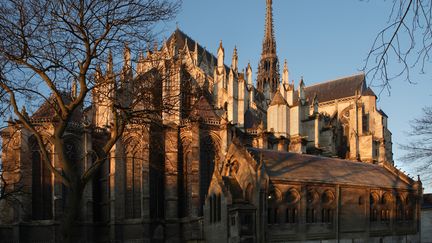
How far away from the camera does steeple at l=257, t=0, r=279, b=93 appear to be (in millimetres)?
80312

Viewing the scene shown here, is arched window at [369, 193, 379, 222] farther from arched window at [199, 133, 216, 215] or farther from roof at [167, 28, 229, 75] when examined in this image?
roof at [167, 28, 229, 75]

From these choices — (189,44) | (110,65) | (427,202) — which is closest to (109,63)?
(110,65)

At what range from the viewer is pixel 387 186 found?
1387 inches

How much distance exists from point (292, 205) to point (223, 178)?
4354mm

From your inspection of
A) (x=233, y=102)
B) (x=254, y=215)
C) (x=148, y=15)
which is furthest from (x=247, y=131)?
(x=148, y=15)

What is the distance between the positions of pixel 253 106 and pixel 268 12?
33.6 meters

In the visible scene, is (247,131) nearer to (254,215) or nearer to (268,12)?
(254,215)

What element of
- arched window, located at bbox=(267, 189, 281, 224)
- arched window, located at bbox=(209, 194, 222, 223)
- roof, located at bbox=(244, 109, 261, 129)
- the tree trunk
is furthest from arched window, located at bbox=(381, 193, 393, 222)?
the tree trunk

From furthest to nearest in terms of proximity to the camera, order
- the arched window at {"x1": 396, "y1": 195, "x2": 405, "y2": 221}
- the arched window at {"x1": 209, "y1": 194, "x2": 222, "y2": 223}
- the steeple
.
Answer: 1. the steeple
2. the arched window at {"x1": 396, "y1": 195, "x2": 405, "y2": 221}
3. the arched window at {"x1": 209, "y1": 194, "x2": 222, "y2": 223}

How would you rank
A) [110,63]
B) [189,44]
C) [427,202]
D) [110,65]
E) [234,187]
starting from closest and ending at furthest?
1. [110,63]
2. [110,65]
3. [234,187]
4. [427,202]
5. [189,44]

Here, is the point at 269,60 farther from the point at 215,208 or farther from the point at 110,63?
the point at 110,63

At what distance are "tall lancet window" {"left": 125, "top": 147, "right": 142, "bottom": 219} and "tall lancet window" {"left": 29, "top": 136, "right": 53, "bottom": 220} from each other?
20.9ft

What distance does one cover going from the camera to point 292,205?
30047 millimetres

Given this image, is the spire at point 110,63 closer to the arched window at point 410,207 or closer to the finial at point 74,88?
the finial at point 74,88
